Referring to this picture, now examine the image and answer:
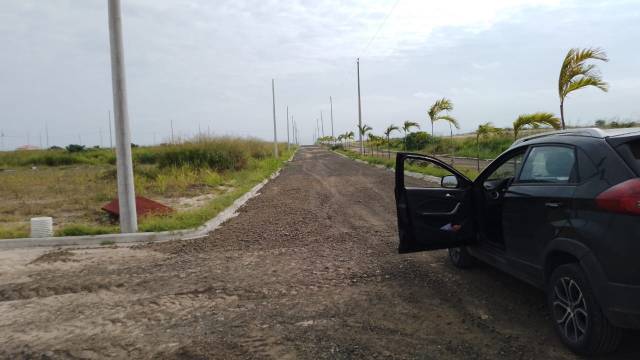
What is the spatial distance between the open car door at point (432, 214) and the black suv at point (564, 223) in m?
0.01

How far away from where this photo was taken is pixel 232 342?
417cm

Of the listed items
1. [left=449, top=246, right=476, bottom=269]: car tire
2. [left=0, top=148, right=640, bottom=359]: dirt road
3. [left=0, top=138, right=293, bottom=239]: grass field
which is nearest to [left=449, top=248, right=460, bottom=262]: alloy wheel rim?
[left=449, top=246, right=476, bottom=269]: car tire

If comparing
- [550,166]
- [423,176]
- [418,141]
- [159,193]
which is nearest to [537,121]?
[423,176]

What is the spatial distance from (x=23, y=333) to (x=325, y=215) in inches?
290

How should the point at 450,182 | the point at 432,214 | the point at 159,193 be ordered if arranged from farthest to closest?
the point at 159,193 < the point at 450,182 < the point at 432,214

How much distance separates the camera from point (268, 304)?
5.16 meters

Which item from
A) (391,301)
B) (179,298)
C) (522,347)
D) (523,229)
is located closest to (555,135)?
(523,229)

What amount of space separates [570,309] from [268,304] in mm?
2859

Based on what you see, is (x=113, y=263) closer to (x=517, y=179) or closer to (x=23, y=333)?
(x=23, y=333)

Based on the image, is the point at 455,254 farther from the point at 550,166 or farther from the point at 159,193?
the point at 159,193

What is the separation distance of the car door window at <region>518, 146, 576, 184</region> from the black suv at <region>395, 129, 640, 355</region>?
0.01 metres

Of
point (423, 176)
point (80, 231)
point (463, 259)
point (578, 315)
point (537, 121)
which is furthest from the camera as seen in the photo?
point (423, 176)

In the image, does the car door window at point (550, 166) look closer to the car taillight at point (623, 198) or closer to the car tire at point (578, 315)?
the car taillight at point (623, 198)

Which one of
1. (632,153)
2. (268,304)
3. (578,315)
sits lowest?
(268,304)
